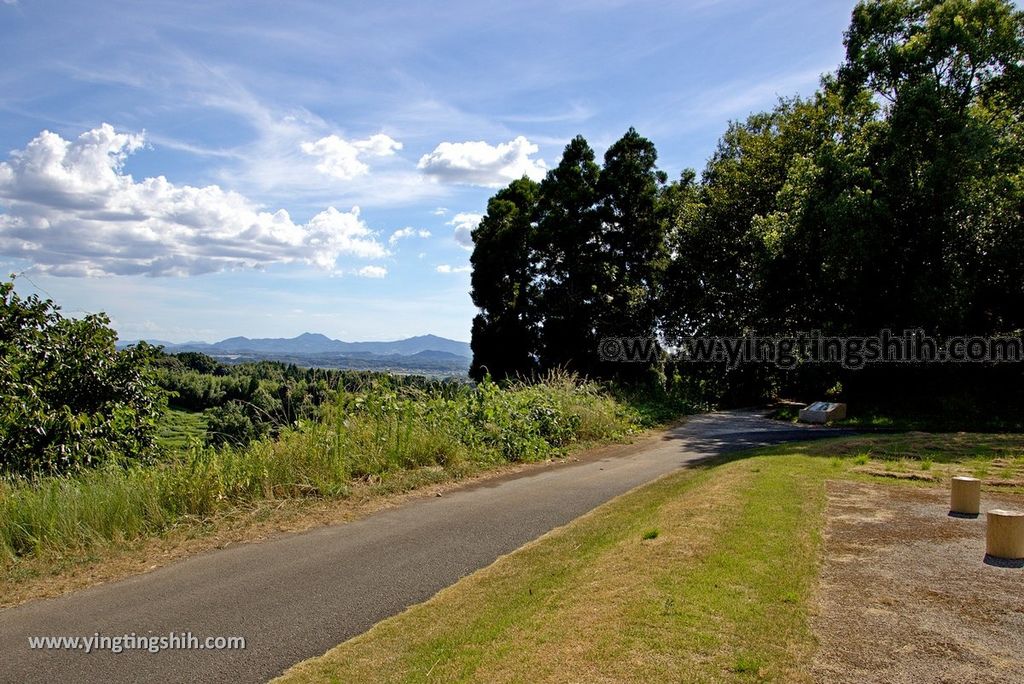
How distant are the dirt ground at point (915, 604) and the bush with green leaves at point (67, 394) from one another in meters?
9.09

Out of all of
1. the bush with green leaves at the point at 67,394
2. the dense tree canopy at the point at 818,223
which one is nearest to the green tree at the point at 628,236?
the dense tree canopy at the point at 818,223

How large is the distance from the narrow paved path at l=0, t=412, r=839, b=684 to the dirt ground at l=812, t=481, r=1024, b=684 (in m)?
3.08

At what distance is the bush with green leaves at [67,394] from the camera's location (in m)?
8.77

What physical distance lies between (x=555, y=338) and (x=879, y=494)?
19216mm

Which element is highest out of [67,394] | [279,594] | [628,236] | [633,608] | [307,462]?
[628,236]

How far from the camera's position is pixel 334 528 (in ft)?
25.1

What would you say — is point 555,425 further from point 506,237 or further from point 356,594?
point 506,237

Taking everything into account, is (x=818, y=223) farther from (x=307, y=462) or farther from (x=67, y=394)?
(x=67, y=394)

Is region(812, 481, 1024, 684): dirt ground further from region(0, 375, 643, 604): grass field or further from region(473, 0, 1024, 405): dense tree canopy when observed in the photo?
region(473, 0, 1024, 405): dense tree canopy

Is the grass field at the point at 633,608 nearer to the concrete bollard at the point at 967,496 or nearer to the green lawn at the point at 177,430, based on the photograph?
A: the concrete bollard at the point at 967,496

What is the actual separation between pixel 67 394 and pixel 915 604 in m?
10.5

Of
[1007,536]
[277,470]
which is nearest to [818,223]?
[1007,536]

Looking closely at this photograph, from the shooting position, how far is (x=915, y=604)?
15.0ft

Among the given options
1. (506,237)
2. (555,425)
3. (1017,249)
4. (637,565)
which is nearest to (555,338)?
(506,237)
